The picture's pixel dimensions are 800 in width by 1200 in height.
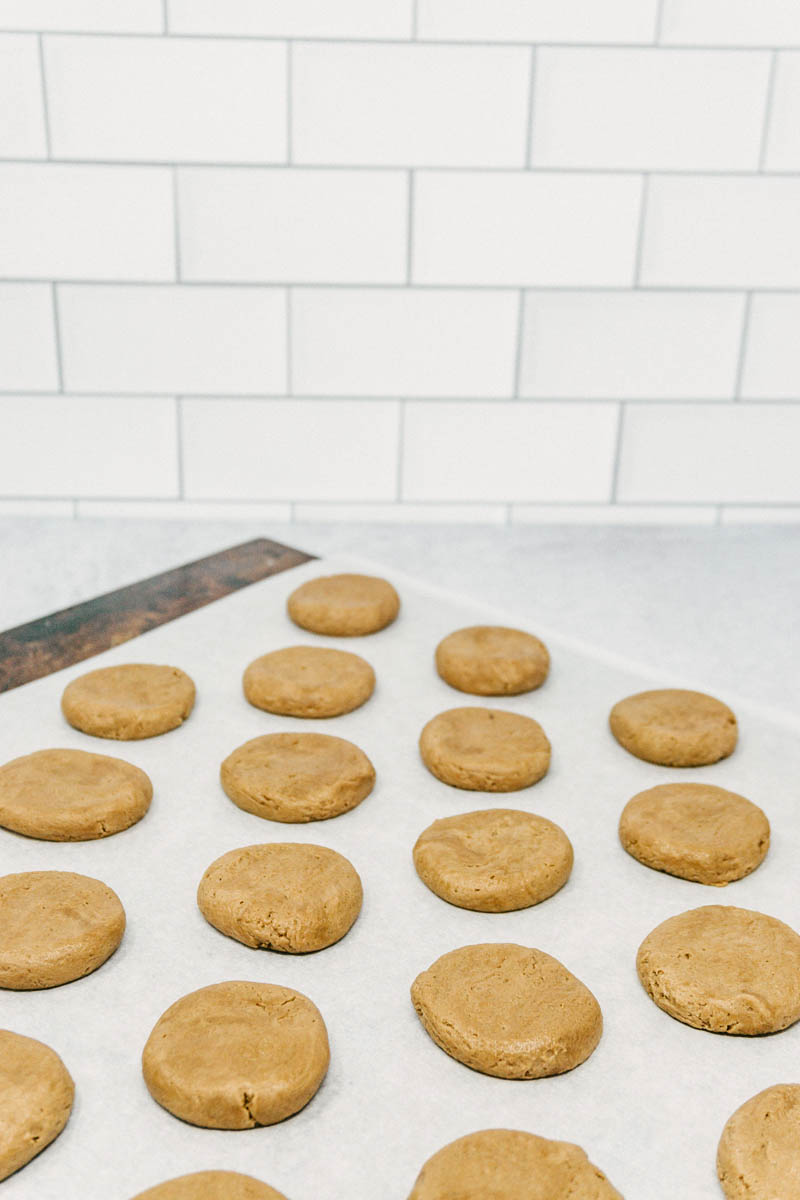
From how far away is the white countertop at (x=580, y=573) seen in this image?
138 centimetres

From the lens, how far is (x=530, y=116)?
1.56 m

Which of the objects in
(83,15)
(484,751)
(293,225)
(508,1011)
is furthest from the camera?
(293,225)

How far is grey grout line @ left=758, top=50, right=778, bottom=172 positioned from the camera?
155 cm

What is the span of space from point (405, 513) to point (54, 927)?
42.5 inches

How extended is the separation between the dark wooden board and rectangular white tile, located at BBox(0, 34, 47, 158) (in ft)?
2.05

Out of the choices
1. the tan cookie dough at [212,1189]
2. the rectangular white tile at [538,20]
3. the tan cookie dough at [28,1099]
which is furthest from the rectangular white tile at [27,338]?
the tan cookie dough at [212,1189]

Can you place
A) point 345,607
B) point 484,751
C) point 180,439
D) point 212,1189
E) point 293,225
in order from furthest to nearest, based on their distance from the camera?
point 180,439, point 293,225, point 345,607, point 484,751, point 212,1189

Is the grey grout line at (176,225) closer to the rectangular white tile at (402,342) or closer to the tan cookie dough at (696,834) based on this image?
the rectangular white tile at (402,342)

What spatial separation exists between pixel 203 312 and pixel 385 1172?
4.18 ft

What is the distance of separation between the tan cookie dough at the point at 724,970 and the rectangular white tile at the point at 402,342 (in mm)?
1027

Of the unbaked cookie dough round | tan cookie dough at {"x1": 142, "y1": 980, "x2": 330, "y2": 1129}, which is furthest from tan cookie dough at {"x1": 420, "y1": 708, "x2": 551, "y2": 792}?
tan cookie dough at {"x1": 142, "y1": 980, "x2": 330, "y2": 1129}

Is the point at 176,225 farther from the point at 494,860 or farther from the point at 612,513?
the point at 494,860

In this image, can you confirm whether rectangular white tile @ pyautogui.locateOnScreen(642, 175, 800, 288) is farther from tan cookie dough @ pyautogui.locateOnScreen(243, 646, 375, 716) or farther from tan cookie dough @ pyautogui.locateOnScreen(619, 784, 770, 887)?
tan cookie dough @ pyautogui.locateOnScreen(619, 784, 770, 887)

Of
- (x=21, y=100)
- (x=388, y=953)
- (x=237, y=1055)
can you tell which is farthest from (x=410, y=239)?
(x=237, y=1055)
